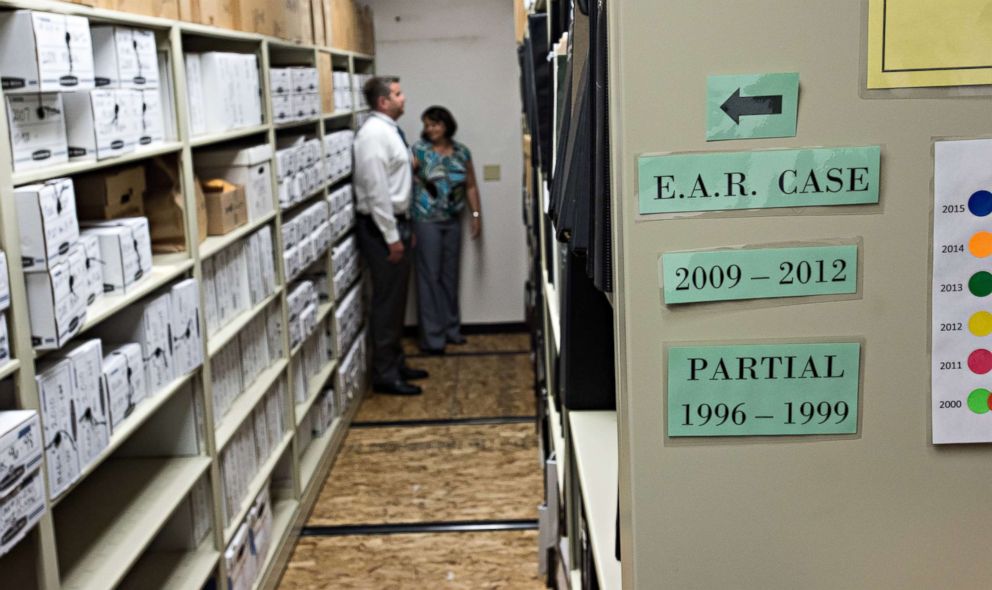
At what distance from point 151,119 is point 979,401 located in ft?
6.81

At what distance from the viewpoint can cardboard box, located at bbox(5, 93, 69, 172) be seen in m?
1.82

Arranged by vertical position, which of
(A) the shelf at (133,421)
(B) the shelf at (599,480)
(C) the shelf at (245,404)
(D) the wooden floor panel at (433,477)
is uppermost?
(B) the shelf at (599,480)

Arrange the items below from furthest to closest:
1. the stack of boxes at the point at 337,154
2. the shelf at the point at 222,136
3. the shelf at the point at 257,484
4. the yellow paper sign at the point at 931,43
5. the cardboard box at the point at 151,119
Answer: the stack of boxes at the point at 337,154 < the shelf at the point at 257,484 < the shelf at the point at 222,136 < the cardboard box at the point at 151,119 < the yellow paper sign at the point at 931,43

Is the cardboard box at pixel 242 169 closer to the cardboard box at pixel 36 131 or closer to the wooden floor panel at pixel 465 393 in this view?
the cardboard box at pixel 36 131

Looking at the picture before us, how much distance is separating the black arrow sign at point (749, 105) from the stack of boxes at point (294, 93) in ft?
10.1

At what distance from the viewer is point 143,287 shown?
7.74 ft

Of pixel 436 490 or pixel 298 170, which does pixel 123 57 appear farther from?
pixel 436 490

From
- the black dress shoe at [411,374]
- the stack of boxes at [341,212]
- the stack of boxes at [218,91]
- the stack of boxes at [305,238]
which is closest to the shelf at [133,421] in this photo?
the stack of boxes at [218,91]

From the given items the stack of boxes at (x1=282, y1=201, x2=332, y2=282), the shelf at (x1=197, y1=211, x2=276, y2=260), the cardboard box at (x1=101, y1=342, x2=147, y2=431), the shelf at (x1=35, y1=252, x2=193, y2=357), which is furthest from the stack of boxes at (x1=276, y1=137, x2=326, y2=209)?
the cardboard box at (x1=101, y1=342, x2=147, y2=431)

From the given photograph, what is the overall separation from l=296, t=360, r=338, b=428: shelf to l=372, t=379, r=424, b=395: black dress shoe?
797 mm

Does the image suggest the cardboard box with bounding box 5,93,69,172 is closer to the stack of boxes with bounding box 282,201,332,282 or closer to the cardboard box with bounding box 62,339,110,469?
the cardboard box with bounding box 62,339,110,469

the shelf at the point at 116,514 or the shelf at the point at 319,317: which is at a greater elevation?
the shelf at the point at 319,317

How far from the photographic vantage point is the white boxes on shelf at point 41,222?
1.79 m

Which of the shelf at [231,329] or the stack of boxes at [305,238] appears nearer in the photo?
the shelf at [231,329]
